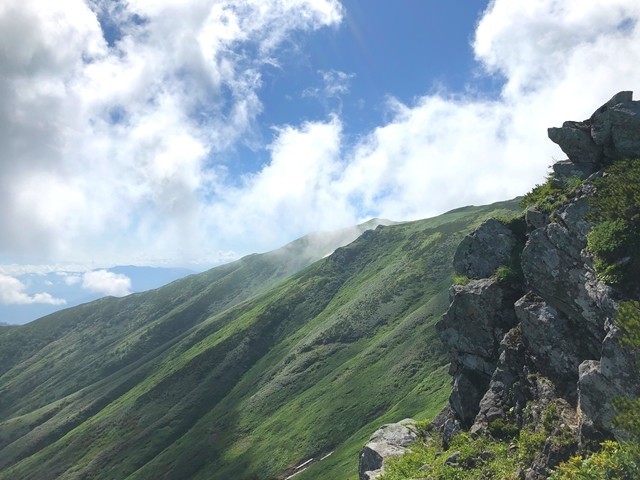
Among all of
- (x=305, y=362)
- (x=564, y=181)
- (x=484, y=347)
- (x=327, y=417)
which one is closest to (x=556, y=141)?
(x=564, y=181)

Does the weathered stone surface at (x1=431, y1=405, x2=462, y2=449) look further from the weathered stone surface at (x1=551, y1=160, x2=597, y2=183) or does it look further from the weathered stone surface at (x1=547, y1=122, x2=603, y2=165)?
the weathered stone surface at (x1=547, y1=122, x2=603, y2=165)

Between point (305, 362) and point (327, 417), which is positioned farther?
point (305, 362)

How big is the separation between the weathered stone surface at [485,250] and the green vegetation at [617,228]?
9.74m

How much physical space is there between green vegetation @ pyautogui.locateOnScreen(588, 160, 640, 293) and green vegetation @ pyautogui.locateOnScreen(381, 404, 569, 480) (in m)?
9.88

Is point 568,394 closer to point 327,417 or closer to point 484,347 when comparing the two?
point 484,347

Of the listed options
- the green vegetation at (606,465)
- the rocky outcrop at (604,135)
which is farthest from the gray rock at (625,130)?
the green vegetation at (606,465)

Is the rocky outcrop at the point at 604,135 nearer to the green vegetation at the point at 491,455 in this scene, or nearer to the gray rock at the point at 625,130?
the gray rock at the point at 625,130

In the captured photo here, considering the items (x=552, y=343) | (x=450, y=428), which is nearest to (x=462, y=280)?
(x=552, y=343)

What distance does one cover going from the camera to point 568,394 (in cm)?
2805

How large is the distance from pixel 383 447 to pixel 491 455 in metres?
14.5

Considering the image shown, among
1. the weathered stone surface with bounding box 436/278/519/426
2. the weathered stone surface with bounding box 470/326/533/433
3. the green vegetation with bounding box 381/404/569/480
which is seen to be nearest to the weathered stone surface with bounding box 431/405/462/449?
the weathered stone surface with bounding box 436/278/519/426

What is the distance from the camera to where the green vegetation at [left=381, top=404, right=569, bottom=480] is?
27062mm

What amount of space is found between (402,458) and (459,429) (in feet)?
18.6

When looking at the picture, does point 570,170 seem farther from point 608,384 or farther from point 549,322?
point 608,384
